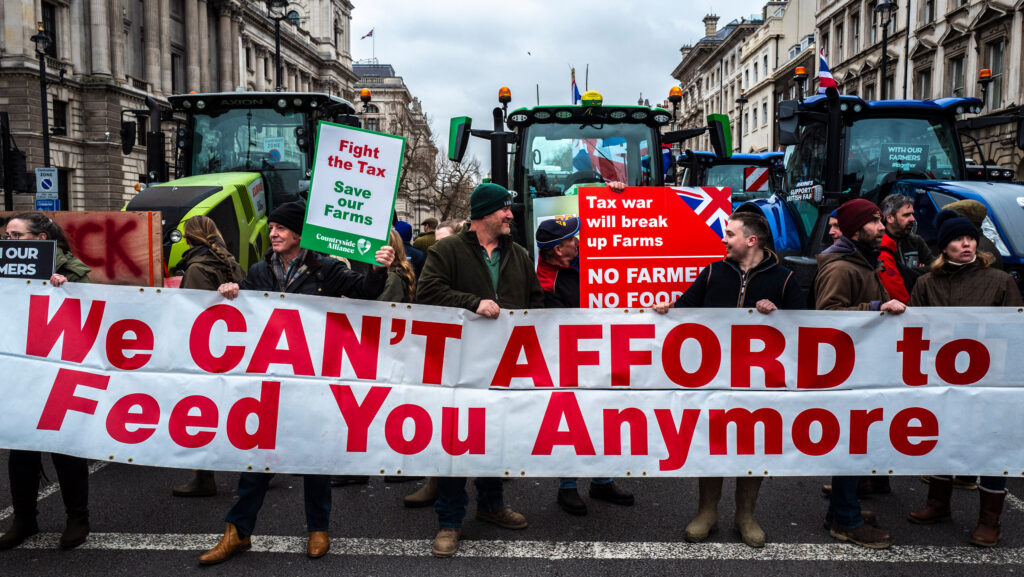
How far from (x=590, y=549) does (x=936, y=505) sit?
2165 millimetres

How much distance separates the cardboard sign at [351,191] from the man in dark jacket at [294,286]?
144mm

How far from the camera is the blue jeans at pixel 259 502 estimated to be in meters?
4.33

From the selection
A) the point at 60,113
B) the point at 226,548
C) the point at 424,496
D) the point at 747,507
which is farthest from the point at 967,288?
the point at 60,113

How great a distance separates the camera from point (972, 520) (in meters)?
4.87

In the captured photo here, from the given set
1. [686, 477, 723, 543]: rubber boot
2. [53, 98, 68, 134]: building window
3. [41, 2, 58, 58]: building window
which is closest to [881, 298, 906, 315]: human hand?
[686, 477, 723, 543]: rubber boot

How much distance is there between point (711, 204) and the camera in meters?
5.86

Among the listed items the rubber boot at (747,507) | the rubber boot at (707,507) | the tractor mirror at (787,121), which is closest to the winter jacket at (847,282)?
the rubber boot at (747,507)

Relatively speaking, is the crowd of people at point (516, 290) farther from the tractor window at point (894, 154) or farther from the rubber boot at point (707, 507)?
the tractor window at point (894, 154)

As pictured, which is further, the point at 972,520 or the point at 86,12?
the point at 86,12

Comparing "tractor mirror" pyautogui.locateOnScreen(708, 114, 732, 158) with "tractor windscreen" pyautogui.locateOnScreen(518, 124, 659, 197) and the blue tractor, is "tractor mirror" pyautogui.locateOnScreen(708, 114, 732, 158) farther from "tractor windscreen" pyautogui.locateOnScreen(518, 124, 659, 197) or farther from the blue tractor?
"tractor windscreen" pyautogui.locateOnScreen(518, 124, 659, 197)

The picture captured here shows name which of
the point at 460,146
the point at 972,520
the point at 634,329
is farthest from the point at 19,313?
the point at 972,520

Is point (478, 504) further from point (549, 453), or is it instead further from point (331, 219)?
point (331, 219)

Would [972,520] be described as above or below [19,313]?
below

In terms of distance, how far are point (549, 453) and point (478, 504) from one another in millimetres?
711
